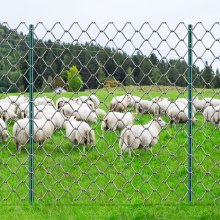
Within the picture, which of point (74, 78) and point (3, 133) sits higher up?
point (74, 78)

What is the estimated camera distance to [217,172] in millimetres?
10430

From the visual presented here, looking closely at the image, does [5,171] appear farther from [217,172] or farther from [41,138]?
[217,172]

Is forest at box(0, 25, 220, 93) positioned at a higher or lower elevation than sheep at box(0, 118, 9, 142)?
higher

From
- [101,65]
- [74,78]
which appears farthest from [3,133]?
[101,65]

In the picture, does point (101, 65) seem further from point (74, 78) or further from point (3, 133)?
point (3, 133)

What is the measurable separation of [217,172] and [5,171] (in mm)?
4120

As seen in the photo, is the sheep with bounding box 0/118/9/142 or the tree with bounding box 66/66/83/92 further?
the sheep with bounding box 0/118/9/142

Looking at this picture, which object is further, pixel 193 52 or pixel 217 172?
pixel 217 172

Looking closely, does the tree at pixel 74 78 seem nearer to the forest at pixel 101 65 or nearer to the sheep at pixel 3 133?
the forest at pixel 101 65

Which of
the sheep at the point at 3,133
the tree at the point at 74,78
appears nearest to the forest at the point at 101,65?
the tree at the point at 74,78

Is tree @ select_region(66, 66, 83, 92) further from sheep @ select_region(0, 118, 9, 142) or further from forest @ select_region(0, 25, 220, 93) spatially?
sheep @ select_region(0, 118, 9, 142)

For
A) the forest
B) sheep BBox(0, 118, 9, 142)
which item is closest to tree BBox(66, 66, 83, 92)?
the forest

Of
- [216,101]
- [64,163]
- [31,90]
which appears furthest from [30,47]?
[216,101]

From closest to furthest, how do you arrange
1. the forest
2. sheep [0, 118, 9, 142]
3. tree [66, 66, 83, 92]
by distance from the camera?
the forest
tree [66, 66, 83, 92]
sheep [0, 118, 9, 142]
